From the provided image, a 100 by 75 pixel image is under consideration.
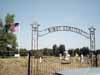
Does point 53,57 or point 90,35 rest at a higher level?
point 90,35

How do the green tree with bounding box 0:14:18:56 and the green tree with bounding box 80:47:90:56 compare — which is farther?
the green tree with bounding box 0:14:18:56

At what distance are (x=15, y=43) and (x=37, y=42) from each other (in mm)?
21806

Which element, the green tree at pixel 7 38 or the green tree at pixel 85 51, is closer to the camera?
the green tree at pixel 85 51

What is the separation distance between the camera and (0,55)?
25891 mm

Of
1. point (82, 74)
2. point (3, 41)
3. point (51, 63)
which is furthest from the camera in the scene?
point (3, 41)

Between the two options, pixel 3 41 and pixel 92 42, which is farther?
pixel 3 41

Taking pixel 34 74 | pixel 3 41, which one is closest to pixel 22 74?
pixel 34 74

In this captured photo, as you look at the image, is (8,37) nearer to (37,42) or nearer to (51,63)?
(37,42)

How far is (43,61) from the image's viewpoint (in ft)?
60.5

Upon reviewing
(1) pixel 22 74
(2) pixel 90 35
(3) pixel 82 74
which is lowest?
(1) pixel 22 74

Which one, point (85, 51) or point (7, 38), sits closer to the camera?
point (85, 51)

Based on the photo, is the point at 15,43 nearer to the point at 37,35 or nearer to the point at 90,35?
the point at 37,35

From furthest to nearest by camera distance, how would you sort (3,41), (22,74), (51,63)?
(3,41)
(51,63)
(22,74)

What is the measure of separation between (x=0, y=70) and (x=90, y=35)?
8.84 metres
